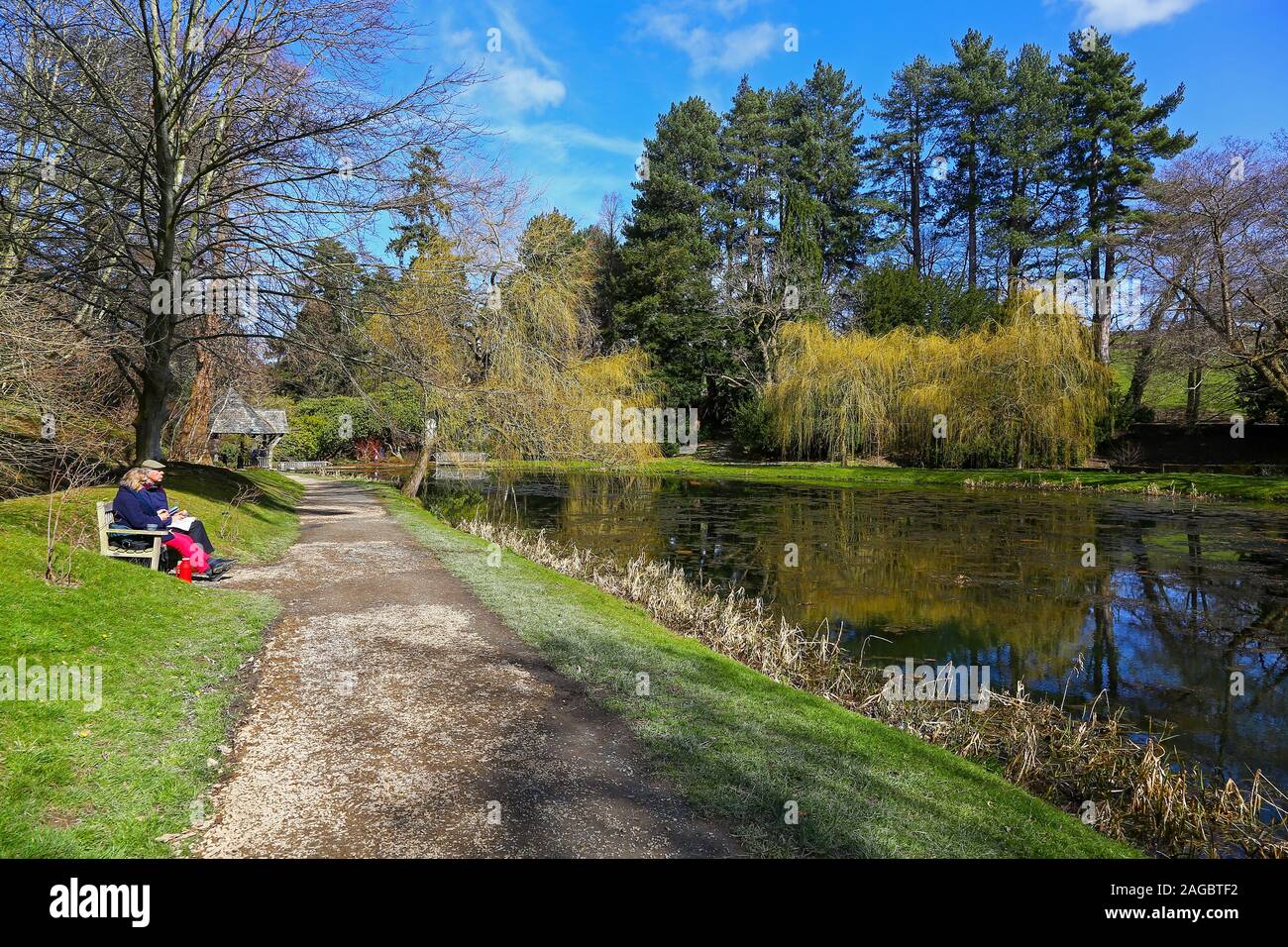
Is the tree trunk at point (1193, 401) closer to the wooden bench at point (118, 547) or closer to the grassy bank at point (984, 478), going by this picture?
the grassy bank at point (984, 478)

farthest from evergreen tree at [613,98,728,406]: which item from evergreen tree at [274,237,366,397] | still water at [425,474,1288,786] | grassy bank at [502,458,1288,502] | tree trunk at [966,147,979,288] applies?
evergreen tree at [274,237,366,397]

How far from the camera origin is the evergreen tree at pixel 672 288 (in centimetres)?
4538

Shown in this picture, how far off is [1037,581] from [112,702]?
12.6 m

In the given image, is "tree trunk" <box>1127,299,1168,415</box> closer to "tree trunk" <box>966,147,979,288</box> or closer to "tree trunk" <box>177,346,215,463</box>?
"tree trunk" <box>966,147,979,288</box>

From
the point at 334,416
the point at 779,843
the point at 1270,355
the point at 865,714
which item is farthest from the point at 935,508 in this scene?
the point at 334,416

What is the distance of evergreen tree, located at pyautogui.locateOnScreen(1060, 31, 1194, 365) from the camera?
38.1 meters

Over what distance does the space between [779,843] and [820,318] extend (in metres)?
40.8

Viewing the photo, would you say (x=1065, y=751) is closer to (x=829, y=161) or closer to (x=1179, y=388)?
(x=1179, y=388)

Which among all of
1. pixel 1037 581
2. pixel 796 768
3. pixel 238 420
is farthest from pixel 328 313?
pixel 238 420

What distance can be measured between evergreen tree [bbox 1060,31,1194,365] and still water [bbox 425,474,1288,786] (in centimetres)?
2336

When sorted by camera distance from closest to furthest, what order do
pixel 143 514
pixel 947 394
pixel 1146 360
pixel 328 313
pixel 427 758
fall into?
1. pixel 427 758
2. pixel 143 514
3. pixel 328 313
4. pixel 947 394
5. pixel 1146 360

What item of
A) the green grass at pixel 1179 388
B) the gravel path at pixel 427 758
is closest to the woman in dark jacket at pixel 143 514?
the gravel path at pixel 427 758

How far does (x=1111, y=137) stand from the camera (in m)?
39.1
